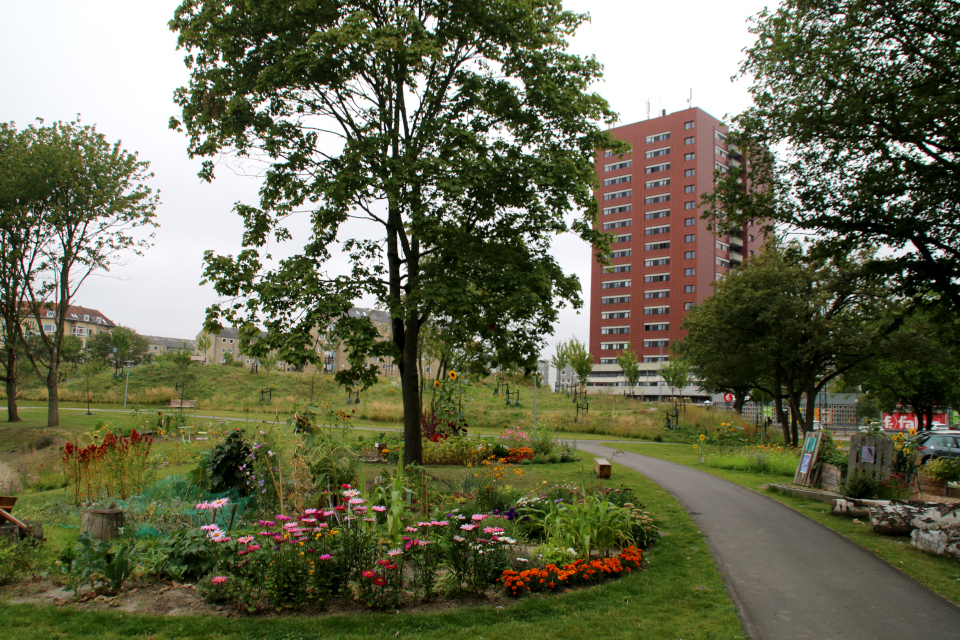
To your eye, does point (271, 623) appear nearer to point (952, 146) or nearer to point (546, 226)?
point (546, 226)

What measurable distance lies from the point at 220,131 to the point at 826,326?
2353cm

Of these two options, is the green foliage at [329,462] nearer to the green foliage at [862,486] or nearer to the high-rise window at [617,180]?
the green foliage at [862,486]

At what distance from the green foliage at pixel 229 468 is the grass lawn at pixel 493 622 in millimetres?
3137

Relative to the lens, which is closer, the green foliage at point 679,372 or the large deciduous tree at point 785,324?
the large deciduous tree at point 785,324

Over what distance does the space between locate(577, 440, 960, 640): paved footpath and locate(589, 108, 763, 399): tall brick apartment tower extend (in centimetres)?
7032

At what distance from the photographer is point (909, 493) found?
39.2ft

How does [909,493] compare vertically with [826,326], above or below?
below

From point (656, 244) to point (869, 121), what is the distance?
253 feet

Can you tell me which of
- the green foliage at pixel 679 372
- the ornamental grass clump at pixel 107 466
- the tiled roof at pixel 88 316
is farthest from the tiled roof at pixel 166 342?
Answer: the ornamental grass clump at pixel 107 466

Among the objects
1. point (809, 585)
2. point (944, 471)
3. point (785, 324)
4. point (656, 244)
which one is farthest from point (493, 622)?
point (656, 244)

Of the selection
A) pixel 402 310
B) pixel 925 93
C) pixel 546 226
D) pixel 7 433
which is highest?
pixel 925 93

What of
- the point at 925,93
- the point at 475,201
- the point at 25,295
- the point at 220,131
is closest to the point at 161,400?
the point at 25,295

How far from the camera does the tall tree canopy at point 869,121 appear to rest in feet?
30.0

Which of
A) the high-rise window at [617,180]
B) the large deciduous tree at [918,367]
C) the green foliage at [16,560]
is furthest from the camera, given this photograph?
the high-rise window at [617,180]
